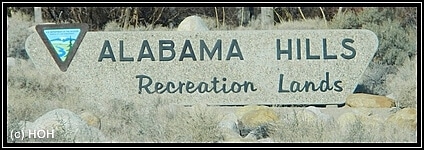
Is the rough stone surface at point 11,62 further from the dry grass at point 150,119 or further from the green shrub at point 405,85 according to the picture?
the green shrub at point 405,85

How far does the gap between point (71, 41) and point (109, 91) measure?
0.79 m

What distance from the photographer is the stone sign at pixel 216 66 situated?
1036 centimetres

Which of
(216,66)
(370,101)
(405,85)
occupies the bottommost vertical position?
(370,101)

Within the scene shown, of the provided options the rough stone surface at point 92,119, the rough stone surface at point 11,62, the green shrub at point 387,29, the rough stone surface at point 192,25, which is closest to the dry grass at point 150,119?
the rough stone surface at point 92,119

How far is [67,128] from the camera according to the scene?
8.36m

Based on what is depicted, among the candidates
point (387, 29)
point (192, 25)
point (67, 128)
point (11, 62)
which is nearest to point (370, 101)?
point (387, 29)

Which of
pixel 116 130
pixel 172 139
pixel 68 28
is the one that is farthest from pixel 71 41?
pixel 172 139

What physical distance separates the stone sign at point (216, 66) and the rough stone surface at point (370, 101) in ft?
0.35

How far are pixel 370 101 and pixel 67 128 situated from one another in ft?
12.9

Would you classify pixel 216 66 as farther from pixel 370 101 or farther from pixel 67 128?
pixel 67 128

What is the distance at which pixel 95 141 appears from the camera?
8.32 m

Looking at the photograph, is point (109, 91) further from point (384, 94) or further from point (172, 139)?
point (384, 94)

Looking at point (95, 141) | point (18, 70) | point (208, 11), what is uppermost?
point (208, 11)
